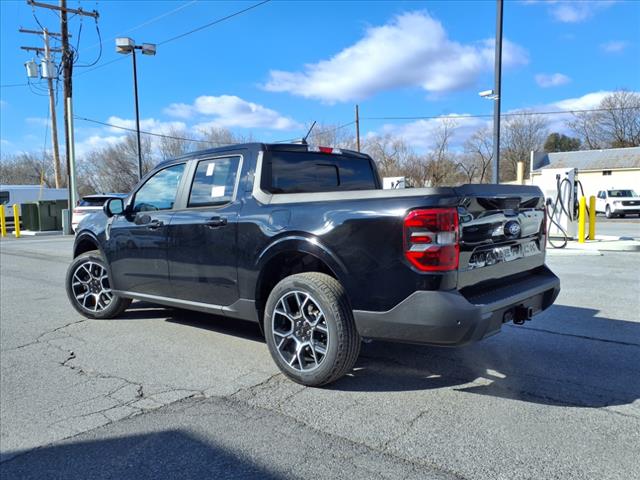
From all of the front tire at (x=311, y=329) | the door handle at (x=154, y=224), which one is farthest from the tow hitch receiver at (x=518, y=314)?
the door handle at (x=154, y=224)

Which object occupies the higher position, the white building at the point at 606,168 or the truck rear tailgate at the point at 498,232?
the white building at the point at 606,168

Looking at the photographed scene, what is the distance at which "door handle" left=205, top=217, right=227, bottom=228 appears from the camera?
434 centimetres

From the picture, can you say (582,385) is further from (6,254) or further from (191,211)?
(6,254)

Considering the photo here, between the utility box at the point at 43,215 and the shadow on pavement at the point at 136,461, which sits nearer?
the shadow on pavement at the point at 136,461

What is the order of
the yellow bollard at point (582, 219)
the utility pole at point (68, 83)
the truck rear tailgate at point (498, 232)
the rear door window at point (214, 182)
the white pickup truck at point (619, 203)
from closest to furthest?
1. the truck rear tailgate at point (498, 232)
2. the rear door window at point (214, 182)
3. the yellow bollard at point (582, 219)
4. the utility pole at point (68, 83)
5. the white pickup truck at point (619, 203)

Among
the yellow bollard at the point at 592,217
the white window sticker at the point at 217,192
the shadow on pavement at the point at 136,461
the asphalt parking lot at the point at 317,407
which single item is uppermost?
the white window sticker at the point at 217,192

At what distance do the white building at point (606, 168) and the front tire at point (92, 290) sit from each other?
44.5m

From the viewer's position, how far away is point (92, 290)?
20.0ft

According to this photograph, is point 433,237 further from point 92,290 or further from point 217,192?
point 92,290

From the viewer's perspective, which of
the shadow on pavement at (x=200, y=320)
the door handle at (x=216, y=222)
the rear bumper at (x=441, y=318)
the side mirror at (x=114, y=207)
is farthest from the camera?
the side mirror at (x=114, y=207)

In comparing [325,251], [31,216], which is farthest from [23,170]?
[325,251]

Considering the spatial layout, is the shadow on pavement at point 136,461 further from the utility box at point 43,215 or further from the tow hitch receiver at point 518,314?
the utility box at point 43,215

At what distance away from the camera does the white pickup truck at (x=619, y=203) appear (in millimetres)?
27688

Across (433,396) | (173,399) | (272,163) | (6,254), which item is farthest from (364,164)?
(6,254)
